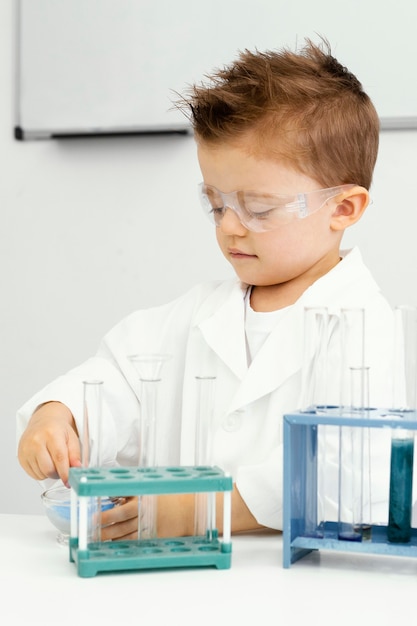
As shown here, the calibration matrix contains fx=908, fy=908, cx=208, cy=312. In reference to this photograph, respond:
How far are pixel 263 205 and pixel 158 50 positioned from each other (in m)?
0.93

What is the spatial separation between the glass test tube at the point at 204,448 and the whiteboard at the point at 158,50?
109 cm

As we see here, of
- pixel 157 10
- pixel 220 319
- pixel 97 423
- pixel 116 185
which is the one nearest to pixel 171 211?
pixel 116 185

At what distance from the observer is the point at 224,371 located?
1129mm

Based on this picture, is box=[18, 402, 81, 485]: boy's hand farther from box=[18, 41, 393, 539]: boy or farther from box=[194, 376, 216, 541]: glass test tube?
box=[194, 376, 216, 541]: glass test tube

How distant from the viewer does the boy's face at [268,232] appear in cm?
104

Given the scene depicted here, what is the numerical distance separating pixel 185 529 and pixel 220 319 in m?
0.41

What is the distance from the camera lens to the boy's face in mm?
1040

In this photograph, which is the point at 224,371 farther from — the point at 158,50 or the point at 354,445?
the point at 158,50

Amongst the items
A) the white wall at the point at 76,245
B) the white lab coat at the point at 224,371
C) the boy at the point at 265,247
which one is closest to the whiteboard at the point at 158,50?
the white wall at the point at 76,245

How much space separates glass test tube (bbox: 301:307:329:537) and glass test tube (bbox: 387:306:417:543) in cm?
6

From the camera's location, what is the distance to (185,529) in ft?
2.53

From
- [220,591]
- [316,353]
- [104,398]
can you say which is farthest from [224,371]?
[220,591]

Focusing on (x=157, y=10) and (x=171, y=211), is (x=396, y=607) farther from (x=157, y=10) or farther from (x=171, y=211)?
(x=157, y=10)

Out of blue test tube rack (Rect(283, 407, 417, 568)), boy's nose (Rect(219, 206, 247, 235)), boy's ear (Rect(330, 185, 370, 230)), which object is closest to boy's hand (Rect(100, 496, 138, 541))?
blue test tube rack (Rect(283, 407, 417, 568))
